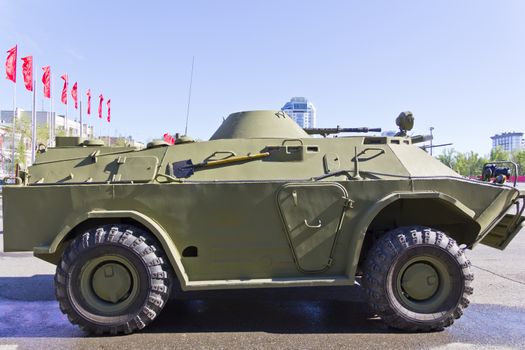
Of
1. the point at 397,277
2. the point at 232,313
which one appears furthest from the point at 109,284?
the point at 397,277

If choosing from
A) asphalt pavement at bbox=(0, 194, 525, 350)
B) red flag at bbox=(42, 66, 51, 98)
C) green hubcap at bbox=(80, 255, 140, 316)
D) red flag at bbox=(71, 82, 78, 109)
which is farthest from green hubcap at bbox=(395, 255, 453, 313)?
red flag at bbox=(71, 82, 78, 109)

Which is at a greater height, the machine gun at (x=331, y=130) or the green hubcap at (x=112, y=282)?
the machine gun at (x=331, y=130)

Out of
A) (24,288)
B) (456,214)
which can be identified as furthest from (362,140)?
(24,288)

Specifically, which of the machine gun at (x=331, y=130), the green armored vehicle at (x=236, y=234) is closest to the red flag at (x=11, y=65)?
the machine gun at (x=331, y=130)

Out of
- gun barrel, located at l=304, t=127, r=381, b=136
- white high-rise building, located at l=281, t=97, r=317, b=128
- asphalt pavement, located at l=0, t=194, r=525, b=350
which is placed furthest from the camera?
white high-rise building, located at l=281, t=97, r=317, b=128

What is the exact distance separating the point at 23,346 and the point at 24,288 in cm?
236

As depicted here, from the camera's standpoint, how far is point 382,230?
4906 mm

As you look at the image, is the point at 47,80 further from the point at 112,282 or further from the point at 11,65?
the point at 112,282

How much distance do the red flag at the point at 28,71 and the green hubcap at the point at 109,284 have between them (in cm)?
2526

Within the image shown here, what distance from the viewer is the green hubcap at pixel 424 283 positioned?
4.40m

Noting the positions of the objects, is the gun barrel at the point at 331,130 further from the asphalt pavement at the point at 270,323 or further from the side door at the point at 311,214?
the side door at the point at 311,214

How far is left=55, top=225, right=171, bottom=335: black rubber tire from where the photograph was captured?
4242mm

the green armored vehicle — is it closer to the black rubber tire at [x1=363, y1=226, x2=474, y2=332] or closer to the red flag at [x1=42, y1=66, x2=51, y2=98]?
the black rubber tire at [x1=363, y1=226, x2=474, y2=332]

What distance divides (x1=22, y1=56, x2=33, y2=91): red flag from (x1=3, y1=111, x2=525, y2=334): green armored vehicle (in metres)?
24.6
